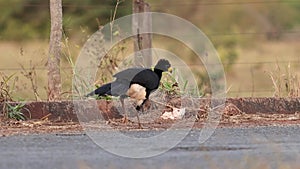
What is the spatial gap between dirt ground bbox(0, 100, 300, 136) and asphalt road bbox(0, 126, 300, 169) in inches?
25.0

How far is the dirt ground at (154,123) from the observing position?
10.7m

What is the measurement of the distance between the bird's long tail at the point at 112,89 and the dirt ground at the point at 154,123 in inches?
13.4

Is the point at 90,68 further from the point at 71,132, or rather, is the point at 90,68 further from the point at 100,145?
the point at 100,145

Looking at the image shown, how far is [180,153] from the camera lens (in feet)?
27.9

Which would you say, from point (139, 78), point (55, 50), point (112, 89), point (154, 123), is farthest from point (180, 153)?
point (55, 50)

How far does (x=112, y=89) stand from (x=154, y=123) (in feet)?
2.18

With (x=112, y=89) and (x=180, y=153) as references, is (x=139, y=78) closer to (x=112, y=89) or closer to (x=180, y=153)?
(x=112, y=89)

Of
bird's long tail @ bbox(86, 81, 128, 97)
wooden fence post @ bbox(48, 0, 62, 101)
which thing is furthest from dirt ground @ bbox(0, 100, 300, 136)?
wooden fence post @ bbox(48, 0, 62, 101)

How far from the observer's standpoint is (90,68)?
12.6 m

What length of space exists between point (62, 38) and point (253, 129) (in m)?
3.96

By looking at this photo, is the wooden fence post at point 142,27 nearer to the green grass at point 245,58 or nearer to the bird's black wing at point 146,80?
the bird's black wing at point 146,80

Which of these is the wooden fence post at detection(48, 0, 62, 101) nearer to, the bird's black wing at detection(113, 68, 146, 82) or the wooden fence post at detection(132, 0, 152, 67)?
the wooden fence post at detection(132, 0, 152, 67)

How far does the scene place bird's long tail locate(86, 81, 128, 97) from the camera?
1080 cm

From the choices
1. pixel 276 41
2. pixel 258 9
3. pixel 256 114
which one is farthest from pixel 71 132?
pixel 258 9
